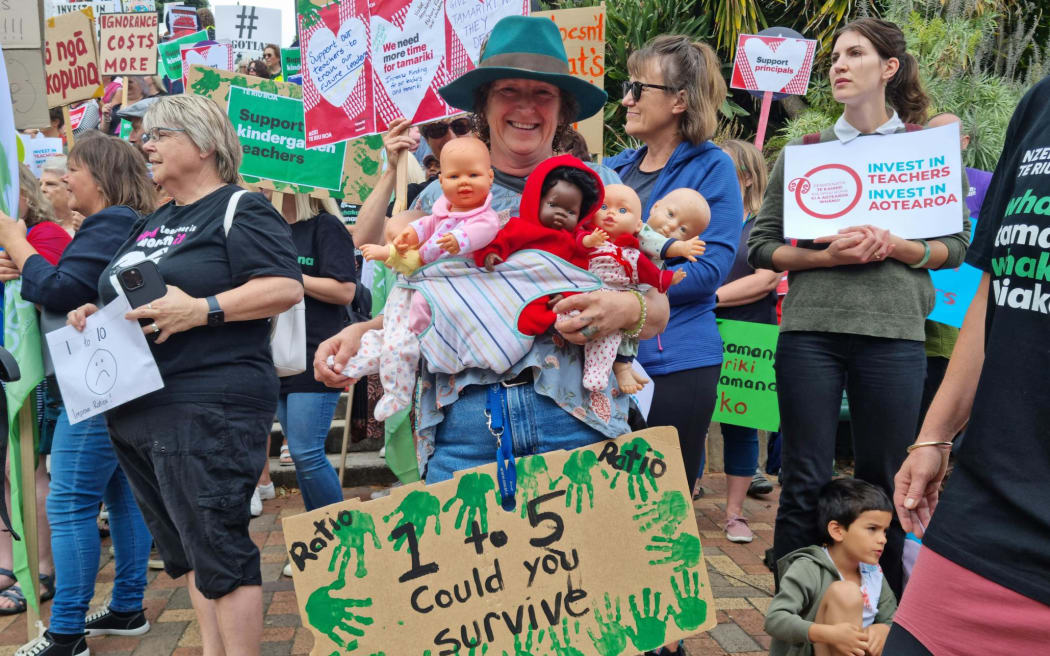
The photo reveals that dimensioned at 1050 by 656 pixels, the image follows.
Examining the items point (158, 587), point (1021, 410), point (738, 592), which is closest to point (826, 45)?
point (738, 592)

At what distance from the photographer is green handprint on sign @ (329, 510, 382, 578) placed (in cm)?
184

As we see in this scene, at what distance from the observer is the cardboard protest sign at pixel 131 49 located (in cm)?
775

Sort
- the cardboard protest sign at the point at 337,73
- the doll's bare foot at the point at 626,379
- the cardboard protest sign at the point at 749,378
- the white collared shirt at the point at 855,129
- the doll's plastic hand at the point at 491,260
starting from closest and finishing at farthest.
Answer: the doll's plastic hand at the point at 491,260
the doll's bare foot at the point at 626,379
the white collared shirt at the point at 855,129
the cardboard protest sign at the point at 337,73
the cardboard protest sign at the point at 749,378

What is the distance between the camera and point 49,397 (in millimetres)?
3773

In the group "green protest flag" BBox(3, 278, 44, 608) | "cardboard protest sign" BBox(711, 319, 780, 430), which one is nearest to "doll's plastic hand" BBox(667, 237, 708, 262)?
"green protest flag" BBox(3, 278, 44, 608)

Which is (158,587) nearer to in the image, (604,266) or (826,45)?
(604,266)

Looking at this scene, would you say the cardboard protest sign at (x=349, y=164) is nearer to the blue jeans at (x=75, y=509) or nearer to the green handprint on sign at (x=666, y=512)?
the blue jeans at (x=75, y=509)

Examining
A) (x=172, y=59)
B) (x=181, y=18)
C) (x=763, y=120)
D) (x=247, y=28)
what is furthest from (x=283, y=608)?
(x=181, y=18)

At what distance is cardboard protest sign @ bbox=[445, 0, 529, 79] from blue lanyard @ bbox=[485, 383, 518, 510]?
1723 millimetres

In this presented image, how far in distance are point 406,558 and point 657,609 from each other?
1.87 ft

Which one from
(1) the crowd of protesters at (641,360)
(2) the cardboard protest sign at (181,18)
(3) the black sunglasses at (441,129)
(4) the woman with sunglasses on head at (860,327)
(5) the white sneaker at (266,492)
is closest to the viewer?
(1) the crowd of protesters at (641,360)

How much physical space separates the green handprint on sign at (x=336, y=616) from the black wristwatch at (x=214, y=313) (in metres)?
1.11

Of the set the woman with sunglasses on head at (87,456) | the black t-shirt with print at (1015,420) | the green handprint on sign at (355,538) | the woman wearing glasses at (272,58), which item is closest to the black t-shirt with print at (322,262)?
the woman with sunglasses on head at (87,456)

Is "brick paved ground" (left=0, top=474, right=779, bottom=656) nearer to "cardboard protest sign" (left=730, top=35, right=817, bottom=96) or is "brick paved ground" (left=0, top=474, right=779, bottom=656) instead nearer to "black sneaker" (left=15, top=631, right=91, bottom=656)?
"black sneaker" (left=15, top=631, right=91, bottom=656)
